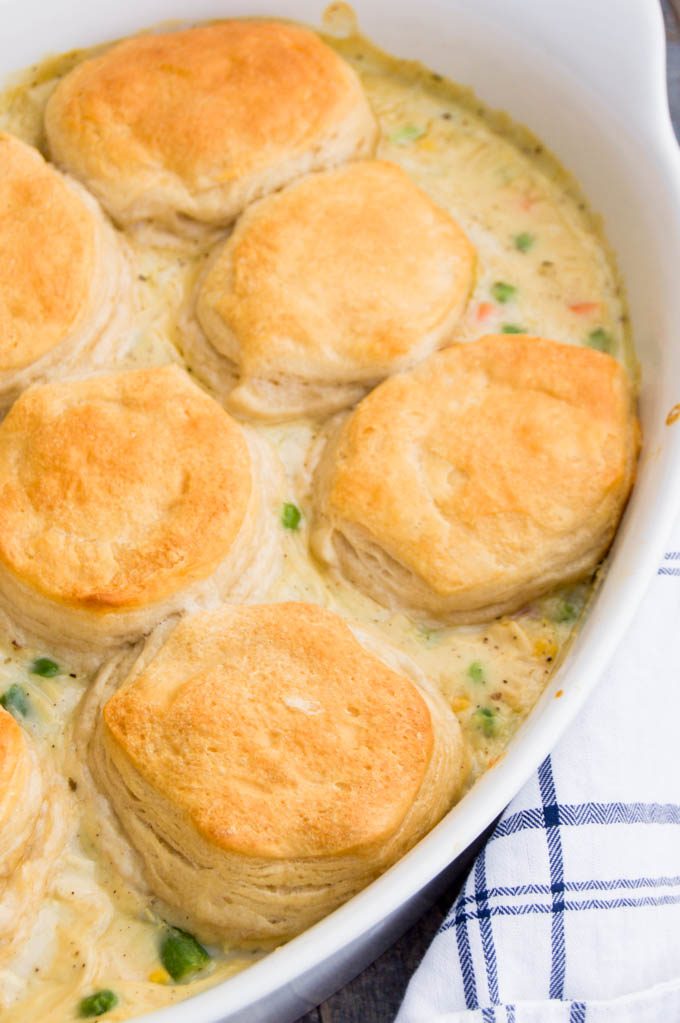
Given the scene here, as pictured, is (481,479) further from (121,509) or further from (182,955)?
(182,955)

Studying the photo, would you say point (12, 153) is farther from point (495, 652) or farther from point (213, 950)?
point (213, 950)

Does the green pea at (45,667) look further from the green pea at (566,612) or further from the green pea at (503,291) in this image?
the green pea at (503,291)

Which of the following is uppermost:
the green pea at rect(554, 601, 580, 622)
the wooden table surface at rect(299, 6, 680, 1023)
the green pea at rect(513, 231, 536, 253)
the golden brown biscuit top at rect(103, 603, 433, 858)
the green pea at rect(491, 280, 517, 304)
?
the green pea at rect(513, 231, 536, 253)

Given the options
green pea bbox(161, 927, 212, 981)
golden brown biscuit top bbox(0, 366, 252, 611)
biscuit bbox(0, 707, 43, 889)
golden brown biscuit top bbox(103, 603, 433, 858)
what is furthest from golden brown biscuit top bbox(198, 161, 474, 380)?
green pea bbox(161, 927, 212, 981)

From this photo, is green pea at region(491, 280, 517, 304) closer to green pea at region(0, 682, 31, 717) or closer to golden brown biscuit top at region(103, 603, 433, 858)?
golden brown biscuit top at region(103, 603, 433, 858)

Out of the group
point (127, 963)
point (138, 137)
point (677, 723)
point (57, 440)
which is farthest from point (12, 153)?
point (677, 723)

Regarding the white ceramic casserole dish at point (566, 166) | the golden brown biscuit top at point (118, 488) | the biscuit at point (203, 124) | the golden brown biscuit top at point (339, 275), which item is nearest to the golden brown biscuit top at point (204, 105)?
the biscuit at point (203, 124)

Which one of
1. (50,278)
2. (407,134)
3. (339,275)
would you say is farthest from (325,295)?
(407,134)
